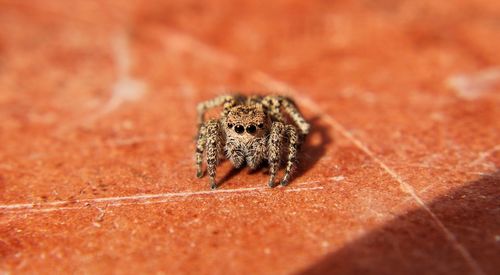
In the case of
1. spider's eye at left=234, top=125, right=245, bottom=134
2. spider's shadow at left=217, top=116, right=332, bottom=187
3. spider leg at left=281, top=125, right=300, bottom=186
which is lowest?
spider's shadow at left=217, top=116, right=332, bottom=187

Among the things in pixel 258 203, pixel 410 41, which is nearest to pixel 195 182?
pixel 258 203

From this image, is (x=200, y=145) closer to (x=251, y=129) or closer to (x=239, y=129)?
(x=239, y=129)

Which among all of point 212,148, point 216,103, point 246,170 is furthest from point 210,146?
point 216,103

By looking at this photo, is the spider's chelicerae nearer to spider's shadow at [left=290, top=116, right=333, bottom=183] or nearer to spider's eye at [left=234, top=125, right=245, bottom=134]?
spider's eye at [left=234, top=125, right=245, bottom=134]

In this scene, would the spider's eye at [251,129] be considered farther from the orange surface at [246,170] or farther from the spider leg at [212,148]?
the orange surface at [246,170]

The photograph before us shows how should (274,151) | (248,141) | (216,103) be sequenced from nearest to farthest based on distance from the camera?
(274,151) → (248,141) → (216,103)

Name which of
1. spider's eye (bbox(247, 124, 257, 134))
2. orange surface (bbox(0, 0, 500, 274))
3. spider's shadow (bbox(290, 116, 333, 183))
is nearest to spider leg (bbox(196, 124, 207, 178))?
orange surface (bbox(0, 0, 500, 274))
